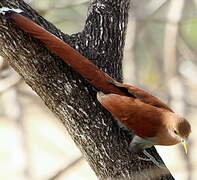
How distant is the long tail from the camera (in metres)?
2.16

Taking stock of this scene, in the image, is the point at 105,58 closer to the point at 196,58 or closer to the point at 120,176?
the point at 120,176

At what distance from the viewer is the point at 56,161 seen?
6801 millimetres

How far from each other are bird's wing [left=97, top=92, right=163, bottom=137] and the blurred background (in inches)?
50.9

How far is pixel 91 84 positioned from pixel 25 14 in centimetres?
36

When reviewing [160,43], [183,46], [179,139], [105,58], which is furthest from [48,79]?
[160,43]

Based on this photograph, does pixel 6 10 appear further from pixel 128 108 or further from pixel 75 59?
pixel 128 108

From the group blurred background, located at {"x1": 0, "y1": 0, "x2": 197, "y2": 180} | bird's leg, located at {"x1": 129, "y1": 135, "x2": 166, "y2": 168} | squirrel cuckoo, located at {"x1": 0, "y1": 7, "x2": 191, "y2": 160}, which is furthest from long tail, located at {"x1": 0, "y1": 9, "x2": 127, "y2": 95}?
blurred background, located at {"x1": 0, "y1": 0, "x2": 197, "y2": 180}

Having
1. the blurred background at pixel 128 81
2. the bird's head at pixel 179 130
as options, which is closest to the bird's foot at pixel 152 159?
the bird's head at pixel 179 130

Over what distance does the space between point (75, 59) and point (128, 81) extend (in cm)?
312

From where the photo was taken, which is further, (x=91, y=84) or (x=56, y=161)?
(x=56, y=161)

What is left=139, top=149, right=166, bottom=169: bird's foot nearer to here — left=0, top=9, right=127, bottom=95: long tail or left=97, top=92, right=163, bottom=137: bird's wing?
left=97, top=92, right=163, bottom=137: bird's wing

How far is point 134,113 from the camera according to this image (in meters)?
2.20

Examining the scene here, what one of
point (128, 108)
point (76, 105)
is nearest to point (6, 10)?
point (76, 105)

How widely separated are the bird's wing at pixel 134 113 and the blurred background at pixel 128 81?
1.29 meters
